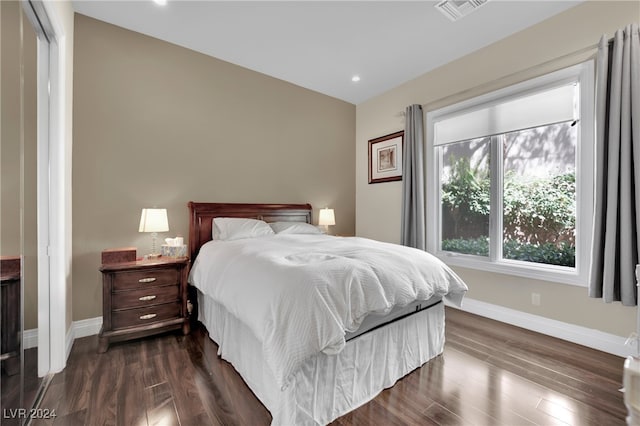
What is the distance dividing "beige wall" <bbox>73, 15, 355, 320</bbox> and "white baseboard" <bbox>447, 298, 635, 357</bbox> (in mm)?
2646

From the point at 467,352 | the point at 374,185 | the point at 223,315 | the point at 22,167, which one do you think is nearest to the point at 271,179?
the point at 374,185

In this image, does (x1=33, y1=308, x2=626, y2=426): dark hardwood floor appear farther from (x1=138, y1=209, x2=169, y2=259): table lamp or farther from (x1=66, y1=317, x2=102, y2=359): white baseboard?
(x1=138, y1=209, x2=169, y2=259): table lamp

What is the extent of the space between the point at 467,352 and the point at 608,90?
2.45 metres

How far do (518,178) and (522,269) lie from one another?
97 cm

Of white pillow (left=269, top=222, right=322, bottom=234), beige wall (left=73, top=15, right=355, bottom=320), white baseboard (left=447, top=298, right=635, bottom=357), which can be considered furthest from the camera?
white pillow (left=269, top=222, right=322, bottom=234)

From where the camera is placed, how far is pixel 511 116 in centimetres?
295

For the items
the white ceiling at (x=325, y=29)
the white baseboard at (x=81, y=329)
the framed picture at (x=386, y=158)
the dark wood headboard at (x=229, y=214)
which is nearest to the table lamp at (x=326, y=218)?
the dark wood headboard at (x=229, y=214)

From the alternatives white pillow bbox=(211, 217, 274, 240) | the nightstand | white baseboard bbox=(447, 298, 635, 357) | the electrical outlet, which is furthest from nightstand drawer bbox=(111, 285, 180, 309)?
the electrical outlet

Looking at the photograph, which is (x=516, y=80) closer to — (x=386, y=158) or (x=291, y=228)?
(x=386, y=158)

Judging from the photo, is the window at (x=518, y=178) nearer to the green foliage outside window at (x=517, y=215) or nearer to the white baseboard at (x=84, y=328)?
the green foliage outside window at (x=517, y=215)

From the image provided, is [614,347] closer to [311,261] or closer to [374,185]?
[311,261]

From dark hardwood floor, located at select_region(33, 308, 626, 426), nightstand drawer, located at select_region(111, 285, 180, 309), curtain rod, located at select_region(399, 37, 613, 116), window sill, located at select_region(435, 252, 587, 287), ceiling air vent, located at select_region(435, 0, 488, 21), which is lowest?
dark hardwood floor, located at select_region(33, 308, 626, 426)

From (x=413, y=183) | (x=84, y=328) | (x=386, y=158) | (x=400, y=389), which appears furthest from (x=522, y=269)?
(x=84, y=328)

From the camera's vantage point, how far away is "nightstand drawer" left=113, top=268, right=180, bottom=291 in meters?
2.33
